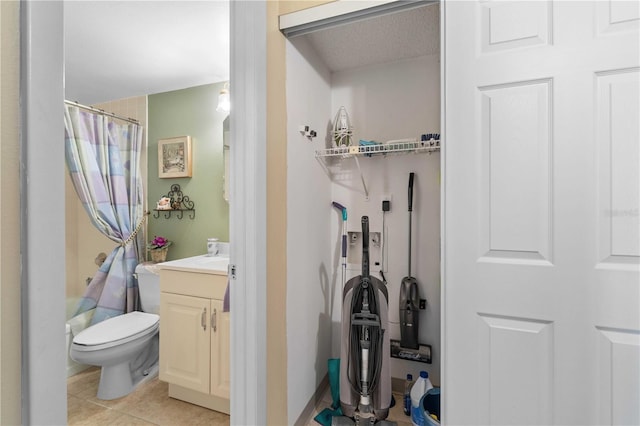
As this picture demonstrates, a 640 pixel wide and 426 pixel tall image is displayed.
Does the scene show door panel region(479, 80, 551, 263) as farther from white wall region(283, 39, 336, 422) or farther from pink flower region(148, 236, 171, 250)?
pink flower region(148, 236, 171, 250)

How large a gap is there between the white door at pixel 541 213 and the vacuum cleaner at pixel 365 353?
0.48m

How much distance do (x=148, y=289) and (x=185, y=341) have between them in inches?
30.4

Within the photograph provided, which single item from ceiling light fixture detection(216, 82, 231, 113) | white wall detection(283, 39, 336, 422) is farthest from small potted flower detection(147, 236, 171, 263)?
white wall detection(283, 39, 336, 422)

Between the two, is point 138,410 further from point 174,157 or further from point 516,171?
point 516,171

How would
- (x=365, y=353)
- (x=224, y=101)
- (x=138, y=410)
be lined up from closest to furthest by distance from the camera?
(x=365, y=353) < (x=138, y=410) < (x=224, y=101)

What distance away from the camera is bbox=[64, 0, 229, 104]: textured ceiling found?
1.72 meters

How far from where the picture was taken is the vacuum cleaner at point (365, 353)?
1.63 metres

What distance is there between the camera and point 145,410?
1.89 metres

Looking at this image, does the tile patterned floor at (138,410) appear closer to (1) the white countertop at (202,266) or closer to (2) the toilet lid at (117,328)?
(2) the toilet lid at (117,328)

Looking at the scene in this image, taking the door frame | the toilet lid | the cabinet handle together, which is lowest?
the toilet lid

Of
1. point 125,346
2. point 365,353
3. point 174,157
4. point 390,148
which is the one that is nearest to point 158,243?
point 174,157

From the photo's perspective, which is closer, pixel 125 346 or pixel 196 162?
pixel 125 346

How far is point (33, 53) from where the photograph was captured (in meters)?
0.51

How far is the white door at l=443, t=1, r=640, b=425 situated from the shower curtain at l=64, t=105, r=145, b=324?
2450mm
